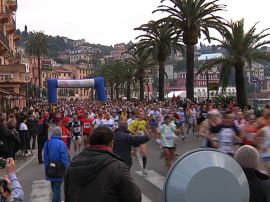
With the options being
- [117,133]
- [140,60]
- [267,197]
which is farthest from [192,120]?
[140,60]

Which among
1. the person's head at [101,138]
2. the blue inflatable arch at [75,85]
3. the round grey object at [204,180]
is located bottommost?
the round grey object at [204,180]

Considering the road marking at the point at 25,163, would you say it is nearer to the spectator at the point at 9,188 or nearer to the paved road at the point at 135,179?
the paved road at the point at 135,179

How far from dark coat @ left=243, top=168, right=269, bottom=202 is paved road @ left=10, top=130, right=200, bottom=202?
18.3ft

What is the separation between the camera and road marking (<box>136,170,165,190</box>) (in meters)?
11.9

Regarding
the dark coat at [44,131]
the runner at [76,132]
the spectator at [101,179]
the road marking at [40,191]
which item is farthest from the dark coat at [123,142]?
the runner at [76,132]

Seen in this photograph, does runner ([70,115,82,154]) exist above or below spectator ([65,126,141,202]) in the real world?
below

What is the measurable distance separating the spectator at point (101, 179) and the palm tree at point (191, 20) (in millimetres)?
31321

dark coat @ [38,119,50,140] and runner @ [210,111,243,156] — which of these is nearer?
runner @ [210,111,243,156]

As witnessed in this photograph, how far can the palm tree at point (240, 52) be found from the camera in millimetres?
32719

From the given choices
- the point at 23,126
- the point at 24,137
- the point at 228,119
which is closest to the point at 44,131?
the point at 24,137

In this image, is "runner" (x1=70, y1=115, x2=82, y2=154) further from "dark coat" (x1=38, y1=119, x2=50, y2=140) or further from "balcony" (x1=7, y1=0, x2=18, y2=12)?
"balcony" (x1=7, y1=0, x2=18, y2=12)

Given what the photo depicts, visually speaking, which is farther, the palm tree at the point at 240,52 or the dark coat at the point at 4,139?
the palm tree at the point at 240,52

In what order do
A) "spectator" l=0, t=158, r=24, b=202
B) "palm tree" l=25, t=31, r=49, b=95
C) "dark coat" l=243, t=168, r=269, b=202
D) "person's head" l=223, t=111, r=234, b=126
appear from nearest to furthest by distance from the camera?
"dark coat" l=243, t=168, r=269, b=202 → "spectator" l=0, t=158, r=24, b=202 → "person's head" l=223, t=111, r=234, b=126 → "palm tree" l=25, t=31, r=49, b=95

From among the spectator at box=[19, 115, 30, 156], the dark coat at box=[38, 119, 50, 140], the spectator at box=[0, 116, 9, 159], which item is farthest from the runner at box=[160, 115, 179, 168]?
the spectator at box=[19, 115, 30, 156]
